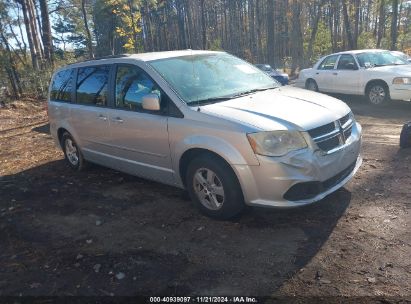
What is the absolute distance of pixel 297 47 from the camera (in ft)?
112

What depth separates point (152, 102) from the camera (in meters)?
4.45

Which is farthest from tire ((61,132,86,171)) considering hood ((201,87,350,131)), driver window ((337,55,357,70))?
driver window ((337,55,357,70))

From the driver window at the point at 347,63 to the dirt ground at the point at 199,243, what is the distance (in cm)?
624

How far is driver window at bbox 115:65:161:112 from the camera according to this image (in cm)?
480

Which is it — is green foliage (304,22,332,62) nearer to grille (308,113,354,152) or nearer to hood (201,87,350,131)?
hood (201,87,350,131)

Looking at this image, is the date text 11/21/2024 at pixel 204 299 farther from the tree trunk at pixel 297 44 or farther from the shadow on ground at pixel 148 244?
the tree trunk at pixel 297 44

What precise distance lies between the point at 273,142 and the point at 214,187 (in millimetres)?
878

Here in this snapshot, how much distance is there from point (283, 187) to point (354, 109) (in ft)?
25.6

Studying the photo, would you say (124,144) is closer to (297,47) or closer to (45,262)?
(45,262)

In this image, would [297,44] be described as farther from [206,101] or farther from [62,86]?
[206,101]

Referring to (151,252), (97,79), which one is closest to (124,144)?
(97,79)

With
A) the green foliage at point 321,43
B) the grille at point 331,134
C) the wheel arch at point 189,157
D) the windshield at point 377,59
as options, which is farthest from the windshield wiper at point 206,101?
the green foliage at point 321,43

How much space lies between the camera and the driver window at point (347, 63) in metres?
11.6

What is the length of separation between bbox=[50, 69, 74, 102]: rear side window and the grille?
4.31 m
